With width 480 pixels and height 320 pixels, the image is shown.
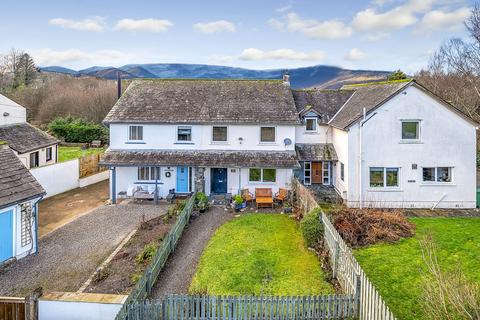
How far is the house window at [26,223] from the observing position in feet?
51.0

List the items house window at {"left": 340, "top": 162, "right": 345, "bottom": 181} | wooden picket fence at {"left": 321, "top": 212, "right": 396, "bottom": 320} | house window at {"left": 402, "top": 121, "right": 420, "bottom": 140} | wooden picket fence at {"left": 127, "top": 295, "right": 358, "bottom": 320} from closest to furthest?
wooden picket fence at {"left": 321, "top": 212, "right": 396, "bottom": 320} < wooden picket fence at {"left": 127, "top": 295, "right": 358, "bottom": 320} < house window at {"left": 402, "top": 121, "right": 420, "bottom": 140} < house window at {"left": 340, "top": 162, "right": 345, "bottom": 181}

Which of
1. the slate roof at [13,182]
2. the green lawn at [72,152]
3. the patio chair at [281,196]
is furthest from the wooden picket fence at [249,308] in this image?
the green lawn at [72,152]

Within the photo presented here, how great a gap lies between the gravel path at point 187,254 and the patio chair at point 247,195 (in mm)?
2572

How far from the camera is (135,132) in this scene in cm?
2688

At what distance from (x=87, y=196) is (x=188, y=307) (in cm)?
2067

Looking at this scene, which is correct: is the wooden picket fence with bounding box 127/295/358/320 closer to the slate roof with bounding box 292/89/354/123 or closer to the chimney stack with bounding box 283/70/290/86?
the slate roof with bounding box 292/89/354/123

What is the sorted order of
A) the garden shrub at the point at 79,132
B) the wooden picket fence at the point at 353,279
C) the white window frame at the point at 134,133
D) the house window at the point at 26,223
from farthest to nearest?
1. the garden shrub at the point at 79,132
2. the white window frame at the point at 134,133
3. the house window at the point at 26,223
4. the wooden picket fence at the point at 353,279

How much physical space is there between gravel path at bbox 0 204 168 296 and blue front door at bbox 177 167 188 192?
3.46m

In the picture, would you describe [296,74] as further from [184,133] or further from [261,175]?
[184,133]

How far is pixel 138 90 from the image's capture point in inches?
1162

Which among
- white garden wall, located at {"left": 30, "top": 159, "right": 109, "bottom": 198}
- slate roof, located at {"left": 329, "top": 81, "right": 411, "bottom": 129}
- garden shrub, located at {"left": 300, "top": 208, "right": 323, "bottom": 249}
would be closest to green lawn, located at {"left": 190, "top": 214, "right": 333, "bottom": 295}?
garden shrub, located at {"left": 300, "top": 208, "right": 323, "bottom": 249}

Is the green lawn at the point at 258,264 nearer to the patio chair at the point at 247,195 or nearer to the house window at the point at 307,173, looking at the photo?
the patio chair at the point at 247,195

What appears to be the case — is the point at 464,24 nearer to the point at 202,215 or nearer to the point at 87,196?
the point at 202,215

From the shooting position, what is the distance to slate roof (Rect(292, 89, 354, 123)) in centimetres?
2866
